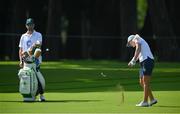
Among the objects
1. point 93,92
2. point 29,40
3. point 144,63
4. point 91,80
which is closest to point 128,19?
point 91,80

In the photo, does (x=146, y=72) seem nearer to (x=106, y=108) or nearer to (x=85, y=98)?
(x=106, y=108)

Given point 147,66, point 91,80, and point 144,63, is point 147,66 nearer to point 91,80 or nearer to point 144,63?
point 144,63

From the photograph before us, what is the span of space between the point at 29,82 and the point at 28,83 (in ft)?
0.13

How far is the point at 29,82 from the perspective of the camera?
20938 millimetres

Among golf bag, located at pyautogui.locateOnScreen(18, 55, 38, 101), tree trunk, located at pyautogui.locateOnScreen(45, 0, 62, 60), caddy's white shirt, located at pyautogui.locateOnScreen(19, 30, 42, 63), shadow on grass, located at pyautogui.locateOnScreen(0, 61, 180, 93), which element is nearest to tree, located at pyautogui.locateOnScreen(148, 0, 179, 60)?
tree trunk, located at pyautogui.locateOnScreen(45, 0, 62, 60)

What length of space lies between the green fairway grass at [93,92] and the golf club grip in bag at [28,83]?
0.31m

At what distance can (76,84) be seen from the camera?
28406 mm

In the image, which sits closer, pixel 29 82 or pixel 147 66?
pixel 147 66

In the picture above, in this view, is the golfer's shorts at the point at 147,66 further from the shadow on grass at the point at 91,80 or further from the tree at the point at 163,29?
the tree at the point at 163,29

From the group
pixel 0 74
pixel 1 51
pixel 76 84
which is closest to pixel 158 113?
pixel 76 84

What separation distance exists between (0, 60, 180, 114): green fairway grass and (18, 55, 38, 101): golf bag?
0.29m

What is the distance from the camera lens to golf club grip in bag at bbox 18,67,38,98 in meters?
20.8

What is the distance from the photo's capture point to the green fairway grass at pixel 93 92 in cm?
1853

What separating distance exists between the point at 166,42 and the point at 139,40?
98.2 feet
